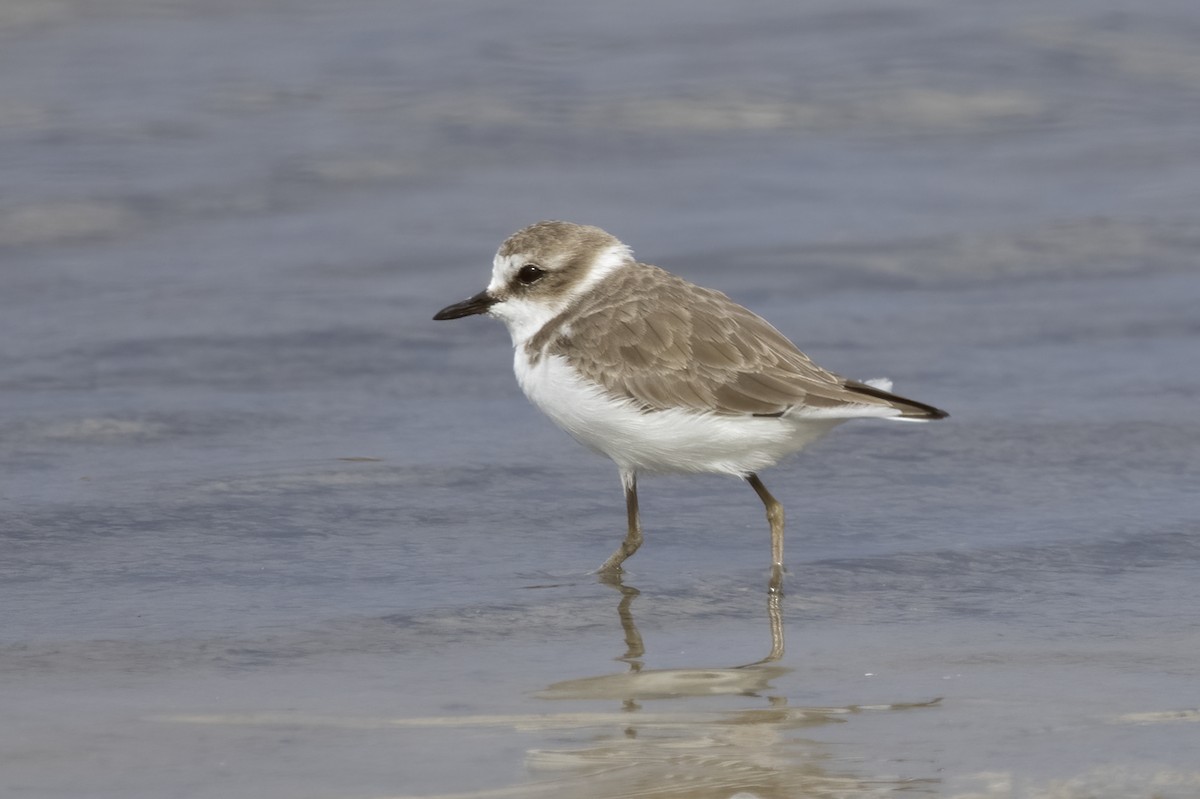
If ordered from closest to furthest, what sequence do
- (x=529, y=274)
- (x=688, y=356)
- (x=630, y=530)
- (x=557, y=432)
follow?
(x=688, y=356) < (x=630, y=530) < (x=529, y=274) < (x=557, y=432)

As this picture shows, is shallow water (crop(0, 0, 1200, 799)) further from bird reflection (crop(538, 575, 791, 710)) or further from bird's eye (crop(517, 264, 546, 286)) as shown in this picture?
bird's eye (crop(517, 264, 546, 286))

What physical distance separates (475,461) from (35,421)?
214 centimetres

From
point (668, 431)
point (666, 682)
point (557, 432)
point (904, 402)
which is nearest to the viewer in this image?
point (666, 682)

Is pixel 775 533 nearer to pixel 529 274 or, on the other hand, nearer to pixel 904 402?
pixel 904 402

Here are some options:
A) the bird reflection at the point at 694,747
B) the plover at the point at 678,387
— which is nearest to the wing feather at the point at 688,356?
the plover at the point at 678,387

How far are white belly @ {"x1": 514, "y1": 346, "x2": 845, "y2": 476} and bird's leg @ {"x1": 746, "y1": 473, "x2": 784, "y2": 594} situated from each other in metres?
0.11

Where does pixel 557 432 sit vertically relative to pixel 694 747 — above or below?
below

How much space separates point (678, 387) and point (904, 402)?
2.74 feet

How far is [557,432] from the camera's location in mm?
8391

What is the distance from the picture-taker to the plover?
614cm

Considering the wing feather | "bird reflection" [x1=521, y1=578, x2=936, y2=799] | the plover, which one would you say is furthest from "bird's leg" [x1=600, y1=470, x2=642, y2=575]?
"bird reflection" [x1=521, y1=578, x2=936, y2=799]

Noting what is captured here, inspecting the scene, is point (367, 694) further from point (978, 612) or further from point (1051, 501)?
point (1051, 501)

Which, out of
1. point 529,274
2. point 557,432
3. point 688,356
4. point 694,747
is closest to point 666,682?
point 694,747

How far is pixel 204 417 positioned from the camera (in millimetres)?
8328
